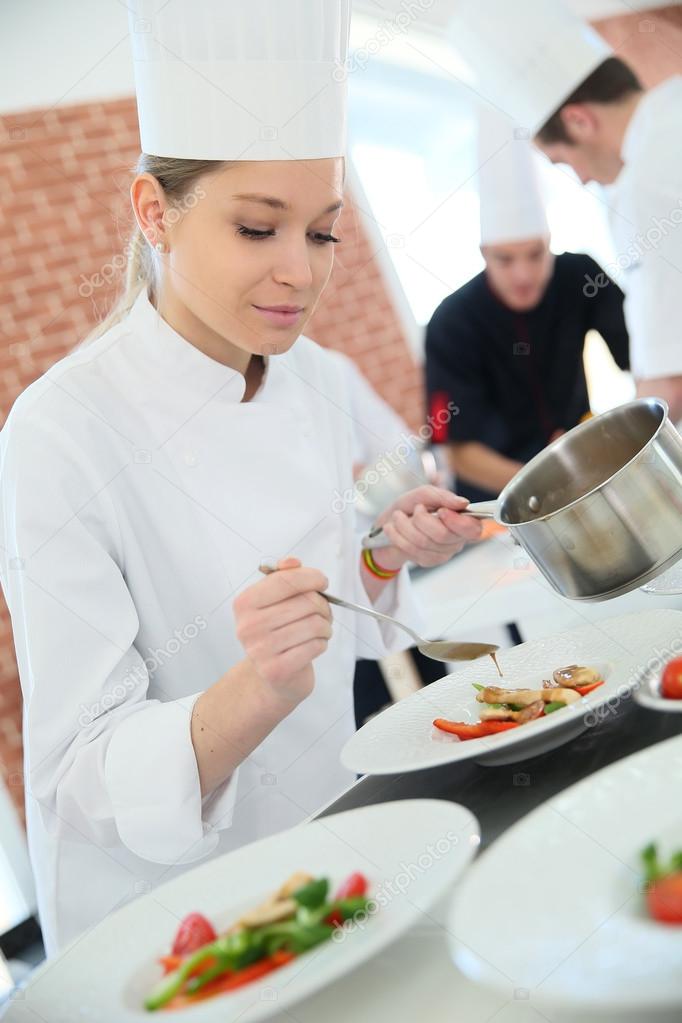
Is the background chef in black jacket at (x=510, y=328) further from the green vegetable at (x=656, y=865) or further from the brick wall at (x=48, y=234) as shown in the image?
the green vegetable at (x=656, y=865)

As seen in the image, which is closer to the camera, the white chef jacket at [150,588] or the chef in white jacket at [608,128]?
the white chef jacket at [150,588]

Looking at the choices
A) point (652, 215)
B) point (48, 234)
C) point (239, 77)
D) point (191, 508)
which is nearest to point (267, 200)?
point (239, 77)

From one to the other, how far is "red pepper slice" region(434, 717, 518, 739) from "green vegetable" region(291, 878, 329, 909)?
21cm

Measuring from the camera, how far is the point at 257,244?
1.00 metres

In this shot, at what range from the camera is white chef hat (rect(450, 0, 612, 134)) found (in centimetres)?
189

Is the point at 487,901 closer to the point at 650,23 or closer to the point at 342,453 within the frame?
the point at 342,453

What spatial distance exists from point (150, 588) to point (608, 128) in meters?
1.34

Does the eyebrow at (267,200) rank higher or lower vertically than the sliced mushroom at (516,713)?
higher

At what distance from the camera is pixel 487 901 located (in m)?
0.58

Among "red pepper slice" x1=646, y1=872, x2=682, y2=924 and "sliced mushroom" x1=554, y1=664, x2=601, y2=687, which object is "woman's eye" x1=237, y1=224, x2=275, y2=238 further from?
"red pepper slice" x1=646, y1=872, x2=682, y2=924

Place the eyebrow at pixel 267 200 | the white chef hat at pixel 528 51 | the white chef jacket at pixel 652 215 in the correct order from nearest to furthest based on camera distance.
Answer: the eyebrow at pixel 267 200
the white chef jacket at pixel 652 215
the white chef hat at pixel 528 51

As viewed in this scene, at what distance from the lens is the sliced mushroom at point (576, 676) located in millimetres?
850

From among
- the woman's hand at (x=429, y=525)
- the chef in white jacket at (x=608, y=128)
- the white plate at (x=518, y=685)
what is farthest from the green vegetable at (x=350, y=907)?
the chef in white jacket at (x=608, y=128)

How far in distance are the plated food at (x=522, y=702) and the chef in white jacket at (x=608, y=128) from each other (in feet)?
3.52
